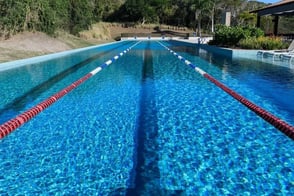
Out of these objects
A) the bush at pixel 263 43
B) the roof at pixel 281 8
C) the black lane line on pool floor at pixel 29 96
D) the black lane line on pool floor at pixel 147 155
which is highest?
the roof at pixel 281 8

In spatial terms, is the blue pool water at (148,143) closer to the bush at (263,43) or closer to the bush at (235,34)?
the bush at (263,43)

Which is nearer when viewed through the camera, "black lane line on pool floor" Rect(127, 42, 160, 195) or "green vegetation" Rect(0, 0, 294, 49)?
"black lane line on pool floor" Rect(127, 42, 160, 195)

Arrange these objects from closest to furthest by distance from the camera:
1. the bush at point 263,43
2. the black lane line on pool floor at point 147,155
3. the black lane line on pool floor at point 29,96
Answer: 1. the black lane line on pool floor at point 147,155
2. the black lane line on pool floor at point 29,96
3. the bush at point 263,43

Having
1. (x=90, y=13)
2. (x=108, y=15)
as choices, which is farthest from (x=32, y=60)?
(x=108, y=15)

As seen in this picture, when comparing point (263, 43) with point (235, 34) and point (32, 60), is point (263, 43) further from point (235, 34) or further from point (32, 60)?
point (32, 60)

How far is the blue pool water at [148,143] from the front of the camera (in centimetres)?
353

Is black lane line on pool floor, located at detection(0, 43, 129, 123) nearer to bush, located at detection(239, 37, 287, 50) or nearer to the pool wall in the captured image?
the pool wall

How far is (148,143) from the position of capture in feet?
15.8

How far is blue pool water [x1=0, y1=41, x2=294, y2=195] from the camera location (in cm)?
353

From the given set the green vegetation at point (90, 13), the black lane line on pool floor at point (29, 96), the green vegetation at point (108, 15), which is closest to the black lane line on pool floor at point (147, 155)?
the black lane line on pool floor at point (29, 96)

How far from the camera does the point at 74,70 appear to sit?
12836mm

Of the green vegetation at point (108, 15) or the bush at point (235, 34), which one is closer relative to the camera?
the green vegetation at point (108, 15)

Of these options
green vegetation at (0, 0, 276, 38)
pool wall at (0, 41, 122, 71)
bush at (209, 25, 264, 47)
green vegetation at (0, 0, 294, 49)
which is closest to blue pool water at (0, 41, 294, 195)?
pool wall at (0, 41, 122, 71)

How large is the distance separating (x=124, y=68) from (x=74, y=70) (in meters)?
2.05
